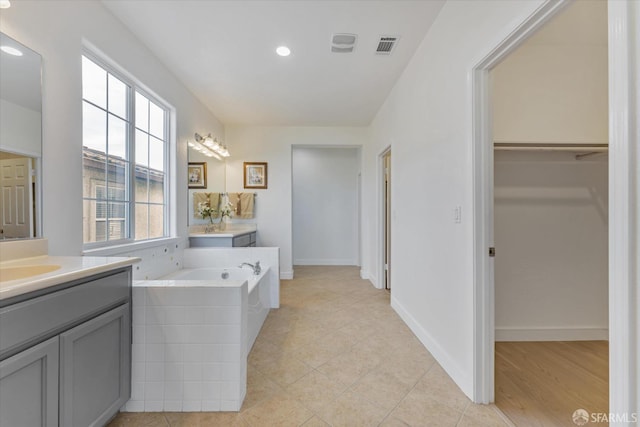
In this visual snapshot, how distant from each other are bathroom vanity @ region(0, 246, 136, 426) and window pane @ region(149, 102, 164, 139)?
5.66 feet

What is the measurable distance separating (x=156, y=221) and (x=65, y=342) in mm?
1947

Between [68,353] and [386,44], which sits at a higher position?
[386,44]

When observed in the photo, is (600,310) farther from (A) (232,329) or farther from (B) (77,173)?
(B) (77,173)

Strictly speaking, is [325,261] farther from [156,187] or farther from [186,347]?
[186,347]

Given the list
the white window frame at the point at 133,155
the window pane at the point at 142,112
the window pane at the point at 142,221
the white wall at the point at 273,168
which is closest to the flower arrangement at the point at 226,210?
the white wall at the point at 273,168

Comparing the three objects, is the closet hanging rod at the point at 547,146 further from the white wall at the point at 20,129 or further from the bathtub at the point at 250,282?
the white wall at the point at 20,129

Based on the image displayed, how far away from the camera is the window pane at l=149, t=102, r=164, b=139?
2.78 m

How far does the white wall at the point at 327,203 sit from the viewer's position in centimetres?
607

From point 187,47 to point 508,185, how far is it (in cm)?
308

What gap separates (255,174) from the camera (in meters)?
4.74

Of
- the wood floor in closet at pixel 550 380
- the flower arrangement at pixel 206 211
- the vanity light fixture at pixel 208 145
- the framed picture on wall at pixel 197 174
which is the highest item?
the vanity light fixture at pixel 208 145

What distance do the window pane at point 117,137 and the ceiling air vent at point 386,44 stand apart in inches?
90.9

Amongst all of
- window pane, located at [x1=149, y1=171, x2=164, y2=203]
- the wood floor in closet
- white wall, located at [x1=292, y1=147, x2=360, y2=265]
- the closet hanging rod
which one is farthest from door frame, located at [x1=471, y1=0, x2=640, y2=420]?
white wall, located at [x1=292, y1=147, x2=360, y2=265]

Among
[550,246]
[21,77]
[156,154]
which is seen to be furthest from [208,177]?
[550,246]
